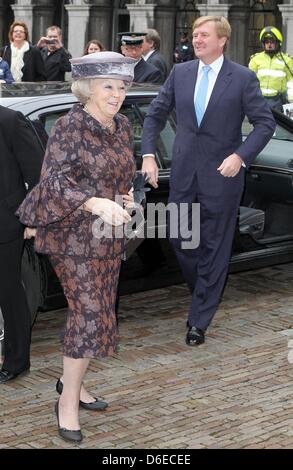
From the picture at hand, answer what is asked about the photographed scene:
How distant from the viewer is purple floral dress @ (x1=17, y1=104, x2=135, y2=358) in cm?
471

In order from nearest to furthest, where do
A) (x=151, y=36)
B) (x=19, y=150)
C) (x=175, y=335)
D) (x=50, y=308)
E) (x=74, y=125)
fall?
(x=74, y=125) < (x=19, y=150) < (x=50, y=308) < (x=175, y=335) < (x=151, y=36)

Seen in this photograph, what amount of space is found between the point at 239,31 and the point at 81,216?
66.3 ft

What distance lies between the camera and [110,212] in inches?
181

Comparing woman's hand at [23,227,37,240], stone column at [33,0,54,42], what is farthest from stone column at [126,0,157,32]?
woman's hand at [23,227,37,240]

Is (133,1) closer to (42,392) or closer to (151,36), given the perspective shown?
(151,36)

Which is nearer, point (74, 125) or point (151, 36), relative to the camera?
point (74, 125)

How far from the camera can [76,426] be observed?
4.96 m

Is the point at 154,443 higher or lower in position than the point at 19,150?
lower

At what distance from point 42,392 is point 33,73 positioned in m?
8.48

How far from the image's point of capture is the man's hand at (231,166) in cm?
619

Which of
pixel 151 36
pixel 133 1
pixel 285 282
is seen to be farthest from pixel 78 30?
pixel 285 282

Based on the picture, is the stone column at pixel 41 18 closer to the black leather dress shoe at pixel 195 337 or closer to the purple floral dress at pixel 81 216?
the black leather dress shoe at pixel 195 337

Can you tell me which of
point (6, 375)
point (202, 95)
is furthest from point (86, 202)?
point (202, 95)

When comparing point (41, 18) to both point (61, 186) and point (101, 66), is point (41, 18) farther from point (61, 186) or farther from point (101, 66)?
point (61, 186)
